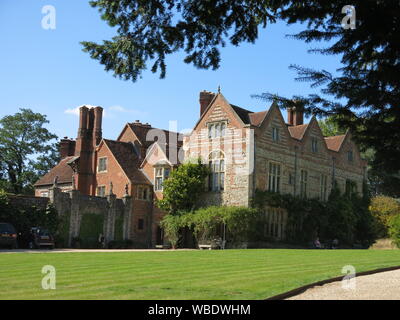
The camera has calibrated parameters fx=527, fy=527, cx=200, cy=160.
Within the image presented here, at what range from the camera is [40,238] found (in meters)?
31.8

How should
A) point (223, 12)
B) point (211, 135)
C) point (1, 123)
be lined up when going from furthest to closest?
point (1, 123) → point (211, 135) → point (223, 12)

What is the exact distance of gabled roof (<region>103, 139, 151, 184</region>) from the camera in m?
41.9

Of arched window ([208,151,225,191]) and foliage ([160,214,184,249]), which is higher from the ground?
arched window ([208,151,225,191])

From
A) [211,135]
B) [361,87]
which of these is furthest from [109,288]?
[211,135]

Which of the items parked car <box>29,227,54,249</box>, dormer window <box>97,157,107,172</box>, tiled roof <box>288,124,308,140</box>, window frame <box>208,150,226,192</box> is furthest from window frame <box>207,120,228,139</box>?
parked car <box>29,227,54,249</box>

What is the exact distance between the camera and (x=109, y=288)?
1034 centimetres

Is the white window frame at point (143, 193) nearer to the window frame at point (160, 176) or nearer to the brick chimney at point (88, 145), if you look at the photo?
the window frame at point (160, 176)

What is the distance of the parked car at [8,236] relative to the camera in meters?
30.1

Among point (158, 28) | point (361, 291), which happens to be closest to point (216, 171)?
point (361, 291)

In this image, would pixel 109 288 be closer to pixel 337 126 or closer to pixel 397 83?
pixel 337 126

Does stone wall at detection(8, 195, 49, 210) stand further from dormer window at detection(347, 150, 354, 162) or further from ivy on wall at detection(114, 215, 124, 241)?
dormer window at detection(347, 150, 354, 162)

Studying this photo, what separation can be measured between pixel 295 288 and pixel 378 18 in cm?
628

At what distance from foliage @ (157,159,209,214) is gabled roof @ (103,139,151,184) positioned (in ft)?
14.2

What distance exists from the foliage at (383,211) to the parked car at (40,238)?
2894cm
